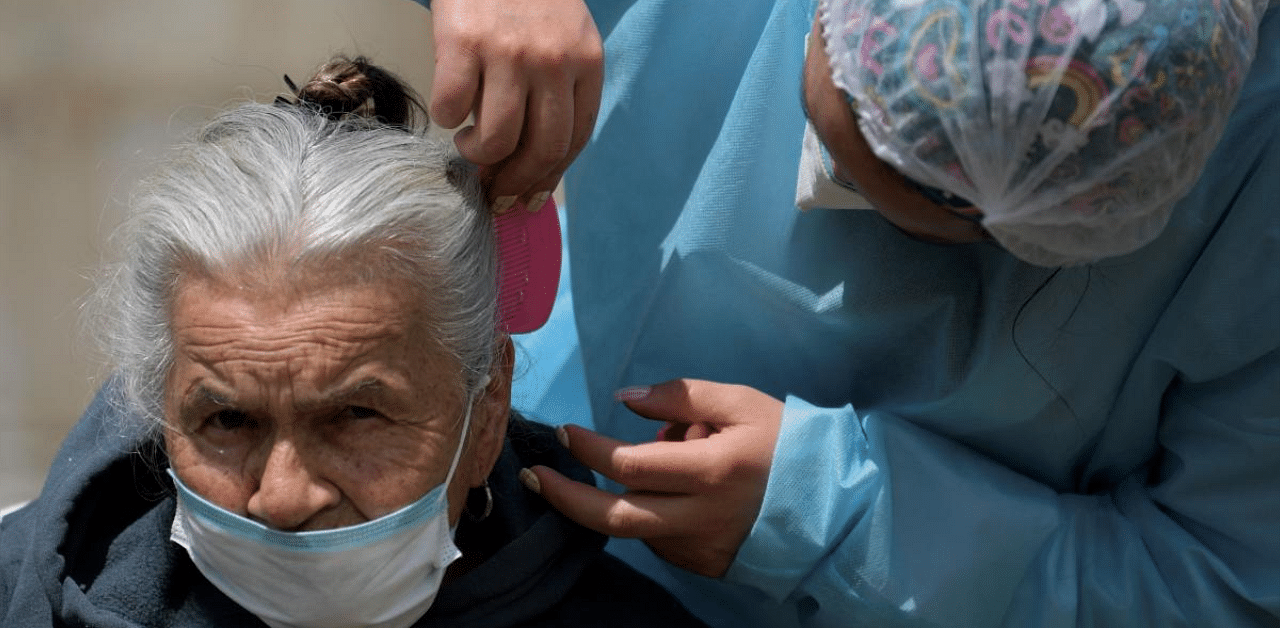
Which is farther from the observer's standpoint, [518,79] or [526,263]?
[526,263]

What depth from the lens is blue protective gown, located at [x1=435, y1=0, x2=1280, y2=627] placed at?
2152 mm

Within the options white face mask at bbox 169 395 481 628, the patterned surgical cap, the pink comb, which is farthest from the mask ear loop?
the patterned surgical cap

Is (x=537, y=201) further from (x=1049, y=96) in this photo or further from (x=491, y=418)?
(x=1049, y=96)

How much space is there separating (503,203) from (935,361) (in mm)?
747

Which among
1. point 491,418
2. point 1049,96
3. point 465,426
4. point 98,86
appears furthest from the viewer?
point 98,86

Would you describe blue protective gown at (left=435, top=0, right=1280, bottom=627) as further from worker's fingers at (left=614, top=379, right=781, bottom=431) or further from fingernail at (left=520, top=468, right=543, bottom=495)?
fingernail at (left=520, top=468, right=543, bottom=495)

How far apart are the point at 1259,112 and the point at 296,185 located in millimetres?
1373

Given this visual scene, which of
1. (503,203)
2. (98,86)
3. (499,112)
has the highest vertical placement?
(499,112)

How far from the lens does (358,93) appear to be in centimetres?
228

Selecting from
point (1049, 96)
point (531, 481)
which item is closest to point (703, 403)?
point (531, 481)

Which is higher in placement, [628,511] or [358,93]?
[358,93]

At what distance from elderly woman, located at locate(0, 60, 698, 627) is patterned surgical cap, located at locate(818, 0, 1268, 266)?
2.26 feet

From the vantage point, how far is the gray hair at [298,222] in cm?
204

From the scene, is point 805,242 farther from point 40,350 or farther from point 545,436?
point 40,350
